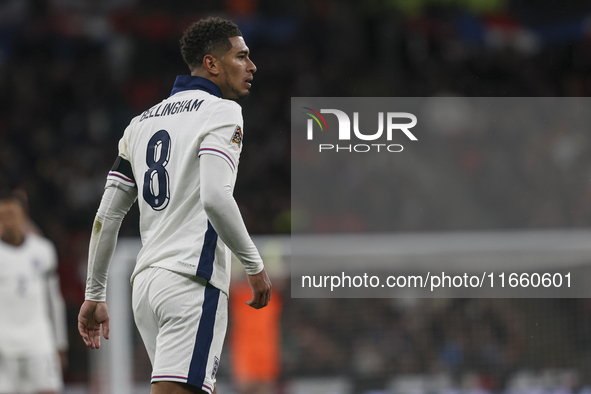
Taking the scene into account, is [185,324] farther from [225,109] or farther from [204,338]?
[225,109]

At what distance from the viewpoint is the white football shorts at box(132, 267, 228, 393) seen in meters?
2.58

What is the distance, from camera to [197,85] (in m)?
2.86

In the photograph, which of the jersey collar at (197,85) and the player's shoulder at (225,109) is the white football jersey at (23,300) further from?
the player's shoulder at (225,109)

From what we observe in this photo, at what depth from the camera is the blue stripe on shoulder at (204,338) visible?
258cm

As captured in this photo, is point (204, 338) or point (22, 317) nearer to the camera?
point (204, 338)

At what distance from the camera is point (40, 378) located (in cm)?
610

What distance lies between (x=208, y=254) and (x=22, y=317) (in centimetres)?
394

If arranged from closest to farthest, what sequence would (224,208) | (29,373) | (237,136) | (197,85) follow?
(224,208)
(237,136)
(197,85)
(29,373)

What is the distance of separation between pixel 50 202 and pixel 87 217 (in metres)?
0.51

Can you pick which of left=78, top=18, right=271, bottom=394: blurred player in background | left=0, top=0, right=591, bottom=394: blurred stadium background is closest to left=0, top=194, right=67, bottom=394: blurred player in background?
left=0, top=0, right=591, bottom=394: blurred stadium background

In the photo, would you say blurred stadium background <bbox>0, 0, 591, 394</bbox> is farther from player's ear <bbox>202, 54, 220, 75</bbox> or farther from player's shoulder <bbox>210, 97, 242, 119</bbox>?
player's shoulder <bbox>210, 97, 242, 119</bbox>

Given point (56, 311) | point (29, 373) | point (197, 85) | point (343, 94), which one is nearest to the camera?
point (197, 85)

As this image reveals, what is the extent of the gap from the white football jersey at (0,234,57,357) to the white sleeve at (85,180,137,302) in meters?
3.38

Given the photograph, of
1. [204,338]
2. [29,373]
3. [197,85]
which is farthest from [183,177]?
[29,373]
